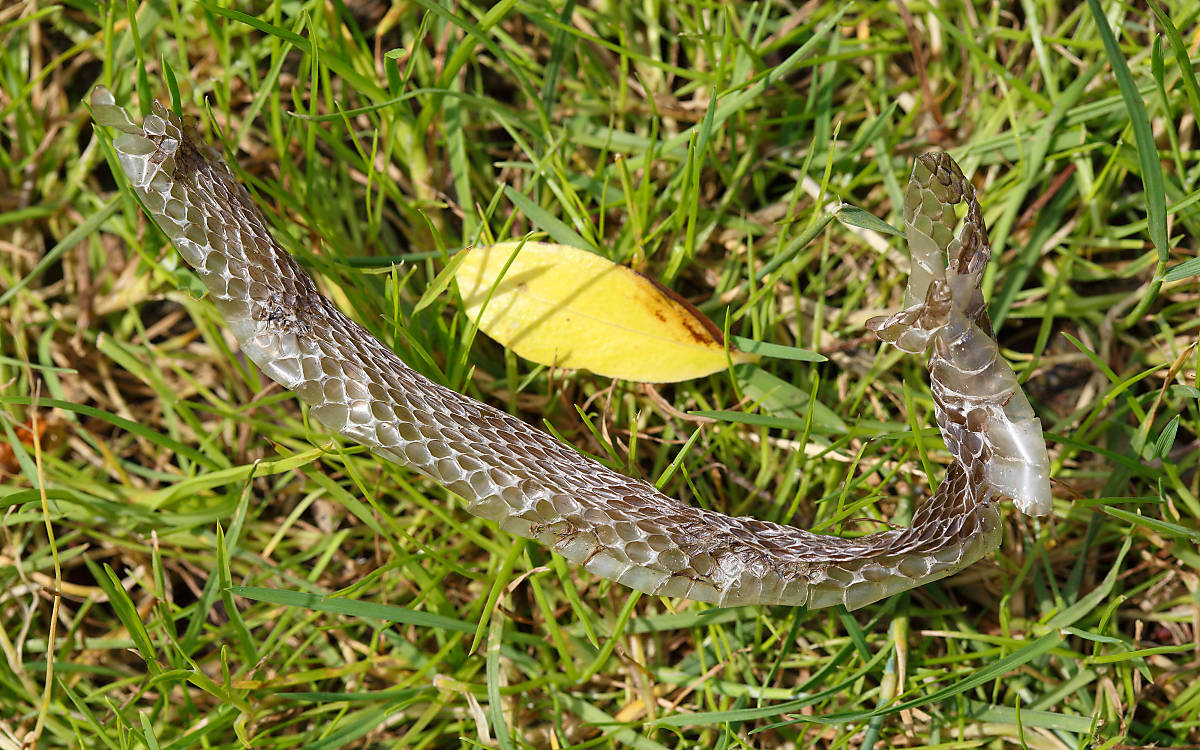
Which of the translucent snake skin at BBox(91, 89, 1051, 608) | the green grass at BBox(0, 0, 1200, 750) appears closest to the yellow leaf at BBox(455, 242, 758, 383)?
the green grass at BBox(0, 0, 1200, 750)

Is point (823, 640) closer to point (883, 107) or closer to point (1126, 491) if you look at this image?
point (1126, 491)

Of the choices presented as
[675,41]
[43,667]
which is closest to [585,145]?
[675,41]

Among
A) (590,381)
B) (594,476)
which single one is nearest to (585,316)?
(590,381)

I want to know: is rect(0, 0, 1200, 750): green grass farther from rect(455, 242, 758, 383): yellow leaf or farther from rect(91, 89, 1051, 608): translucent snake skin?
rect(91, 89, 1051, 608): translucent snake skin

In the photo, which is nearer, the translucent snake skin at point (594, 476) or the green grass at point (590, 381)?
the translucent snake skin at point (594, 476)

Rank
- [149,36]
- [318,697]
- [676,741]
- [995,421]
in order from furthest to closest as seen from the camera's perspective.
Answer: [149,36] < [676,741] < [318,697] < [995,421]

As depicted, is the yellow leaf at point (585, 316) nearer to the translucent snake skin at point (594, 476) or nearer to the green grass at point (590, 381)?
→ the green grass at point (590, 381)

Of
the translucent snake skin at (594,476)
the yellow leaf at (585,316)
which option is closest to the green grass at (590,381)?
the yellow leaf at (585,316)
